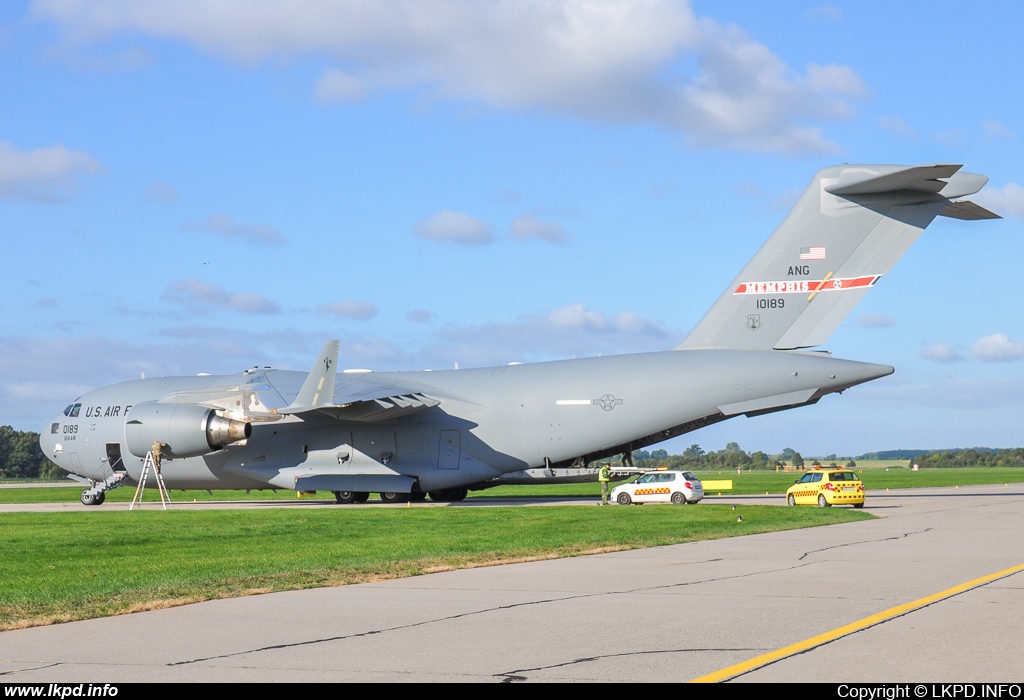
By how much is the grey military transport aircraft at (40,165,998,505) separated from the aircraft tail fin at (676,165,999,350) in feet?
0.13

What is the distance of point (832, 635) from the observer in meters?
8.88

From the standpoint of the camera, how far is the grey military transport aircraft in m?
30.1

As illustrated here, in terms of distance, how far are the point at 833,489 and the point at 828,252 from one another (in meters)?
7.09

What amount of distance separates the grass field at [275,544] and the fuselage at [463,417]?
16.4 ft

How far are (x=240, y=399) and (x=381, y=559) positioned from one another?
20.0 m

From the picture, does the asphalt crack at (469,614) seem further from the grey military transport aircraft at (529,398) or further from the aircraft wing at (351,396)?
the aircraft wing at (351,396)

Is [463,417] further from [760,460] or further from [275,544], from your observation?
[760,460]

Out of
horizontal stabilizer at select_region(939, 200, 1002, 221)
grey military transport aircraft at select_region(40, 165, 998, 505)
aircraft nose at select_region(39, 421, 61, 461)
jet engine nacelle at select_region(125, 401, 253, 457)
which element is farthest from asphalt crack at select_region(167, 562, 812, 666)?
aircraft nose at select_region(39, 421, 61, 461)

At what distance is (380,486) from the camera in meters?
34.4

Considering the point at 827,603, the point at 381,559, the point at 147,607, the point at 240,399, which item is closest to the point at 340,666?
the point at 147,607

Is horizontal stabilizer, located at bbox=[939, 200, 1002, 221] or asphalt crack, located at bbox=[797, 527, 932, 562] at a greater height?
horizontal stabilizer, located at bbox=[939, 200, 1002, 221]

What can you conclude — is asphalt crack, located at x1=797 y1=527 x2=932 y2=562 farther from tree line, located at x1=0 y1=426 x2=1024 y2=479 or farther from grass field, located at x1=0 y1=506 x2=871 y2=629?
tree line, located at x1=0 y1=426 x2=1024 y2=479

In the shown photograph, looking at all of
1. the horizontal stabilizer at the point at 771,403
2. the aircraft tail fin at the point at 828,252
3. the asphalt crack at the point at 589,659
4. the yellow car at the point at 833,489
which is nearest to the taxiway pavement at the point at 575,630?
the asphalt crack at the point at 589,659

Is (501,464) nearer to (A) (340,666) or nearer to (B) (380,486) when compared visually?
(B) (380,486)
